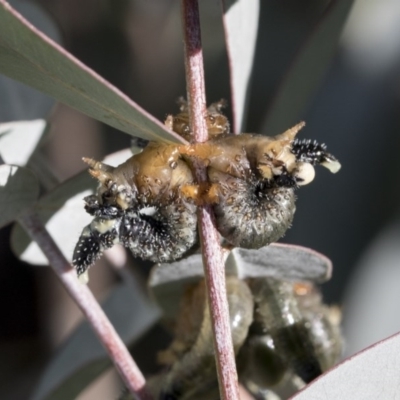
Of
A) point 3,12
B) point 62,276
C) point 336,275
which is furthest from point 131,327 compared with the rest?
point 336,275

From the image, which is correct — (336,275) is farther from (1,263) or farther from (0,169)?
(0,169)

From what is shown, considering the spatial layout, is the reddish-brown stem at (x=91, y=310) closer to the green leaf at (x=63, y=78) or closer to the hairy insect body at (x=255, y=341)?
the hairy insect body at (x=255, y=341)

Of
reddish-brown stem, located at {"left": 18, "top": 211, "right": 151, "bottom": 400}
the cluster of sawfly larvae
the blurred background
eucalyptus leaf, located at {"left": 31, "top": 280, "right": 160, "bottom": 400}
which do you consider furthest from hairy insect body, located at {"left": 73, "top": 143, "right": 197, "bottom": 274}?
the blurred background

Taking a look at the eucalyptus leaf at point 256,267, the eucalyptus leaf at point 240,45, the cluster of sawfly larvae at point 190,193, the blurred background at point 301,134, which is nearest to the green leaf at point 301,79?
the eucalyptus leaf at point 240,45

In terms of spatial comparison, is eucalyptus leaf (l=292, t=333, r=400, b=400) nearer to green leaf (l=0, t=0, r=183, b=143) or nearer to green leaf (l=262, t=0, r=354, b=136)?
green leaf (l=0, t=0, r=183, b=143)

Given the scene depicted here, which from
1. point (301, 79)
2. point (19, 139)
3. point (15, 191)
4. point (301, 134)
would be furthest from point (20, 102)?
point (301, 134)

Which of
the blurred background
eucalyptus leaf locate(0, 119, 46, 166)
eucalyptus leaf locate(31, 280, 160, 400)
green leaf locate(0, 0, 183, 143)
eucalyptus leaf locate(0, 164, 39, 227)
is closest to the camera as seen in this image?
green leaf locate(0, 0, 183, 143)
